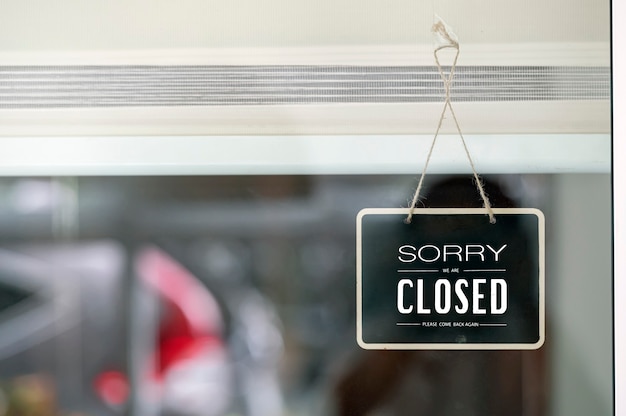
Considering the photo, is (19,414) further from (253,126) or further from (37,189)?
(253,126)

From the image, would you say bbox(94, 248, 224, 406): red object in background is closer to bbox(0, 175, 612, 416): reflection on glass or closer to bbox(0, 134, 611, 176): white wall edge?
bbox(0, 175, 612, 416): reflection on glass

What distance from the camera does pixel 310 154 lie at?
907 mm

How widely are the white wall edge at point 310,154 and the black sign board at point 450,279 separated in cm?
7

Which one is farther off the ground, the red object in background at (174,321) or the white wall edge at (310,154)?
the white wall edge at (310,154)

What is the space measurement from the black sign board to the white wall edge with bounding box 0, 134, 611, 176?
0.07 m

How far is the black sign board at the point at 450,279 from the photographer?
0.91 meters

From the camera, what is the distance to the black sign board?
2.97ft

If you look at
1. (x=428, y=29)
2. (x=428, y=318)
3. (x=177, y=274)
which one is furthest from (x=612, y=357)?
(x=177, y=274)

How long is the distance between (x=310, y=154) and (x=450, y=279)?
273mm

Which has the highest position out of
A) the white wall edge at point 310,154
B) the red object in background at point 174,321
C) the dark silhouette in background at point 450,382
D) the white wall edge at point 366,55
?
the white wall edge at point 366,55

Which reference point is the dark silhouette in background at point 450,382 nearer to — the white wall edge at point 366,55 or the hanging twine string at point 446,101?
the hanging twine string at point 446,101
